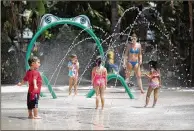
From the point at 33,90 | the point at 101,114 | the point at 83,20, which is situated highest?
the point at 83,20

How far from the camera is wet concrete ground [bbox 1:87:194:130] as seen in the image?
781cm

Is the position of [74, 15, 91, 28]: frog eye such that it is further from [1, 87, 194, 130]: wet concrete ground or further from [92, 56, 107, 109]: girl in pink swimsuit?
[92, 56, 107, 109]: girl in pink swimsuit

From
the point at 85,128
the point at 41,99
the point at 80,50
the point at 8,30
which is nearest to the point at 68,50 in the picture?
the point at 80,50

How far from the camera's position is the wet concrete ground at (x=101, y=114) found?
7.81 meters

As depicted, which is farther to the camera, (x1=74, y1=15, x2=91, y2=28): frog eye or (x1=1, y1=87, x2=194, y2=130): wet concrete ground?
(x1=74, y1=15, x2=91, y2=28): frog eye

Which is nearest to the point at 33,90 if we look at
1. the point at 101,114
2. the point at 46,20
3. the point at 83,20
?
the point at 101,114

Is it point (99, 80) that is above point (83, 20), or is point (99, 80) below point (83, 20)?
below

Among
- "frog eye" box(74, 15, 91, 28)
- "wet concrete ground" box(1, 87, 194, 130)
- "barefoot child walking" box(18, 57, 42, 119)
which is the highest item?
"frog eye" box(74, 15, 91, 28)

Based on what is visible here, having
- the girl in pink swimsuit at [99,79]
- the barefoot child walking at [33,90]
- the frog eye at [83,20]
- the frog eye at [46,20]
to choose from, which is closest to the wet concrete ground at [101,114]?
the barefoot child walking at [33,90]

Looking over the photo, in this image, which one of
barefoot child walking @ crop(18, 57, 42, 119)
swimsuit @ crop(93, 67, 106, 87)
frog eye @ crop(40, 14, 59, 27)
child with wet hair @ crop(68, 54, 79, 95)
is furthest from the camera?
frog eye @ crop(40, 14, 59, 27)

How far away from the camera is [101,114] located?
9.27m

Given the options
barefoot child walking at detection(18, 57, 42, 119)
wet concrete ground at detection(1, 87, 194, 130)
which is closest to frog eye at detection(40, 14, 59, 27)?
wet concrete ground at detection(1, 87, 194, 130)

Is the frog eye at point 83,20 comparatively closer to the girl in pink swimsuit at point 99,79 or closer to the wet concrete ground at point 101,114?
the wet concrete ground at point 101,114

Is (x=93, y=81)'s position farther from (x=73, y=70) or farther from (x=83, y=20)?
(x=83, y=20)
